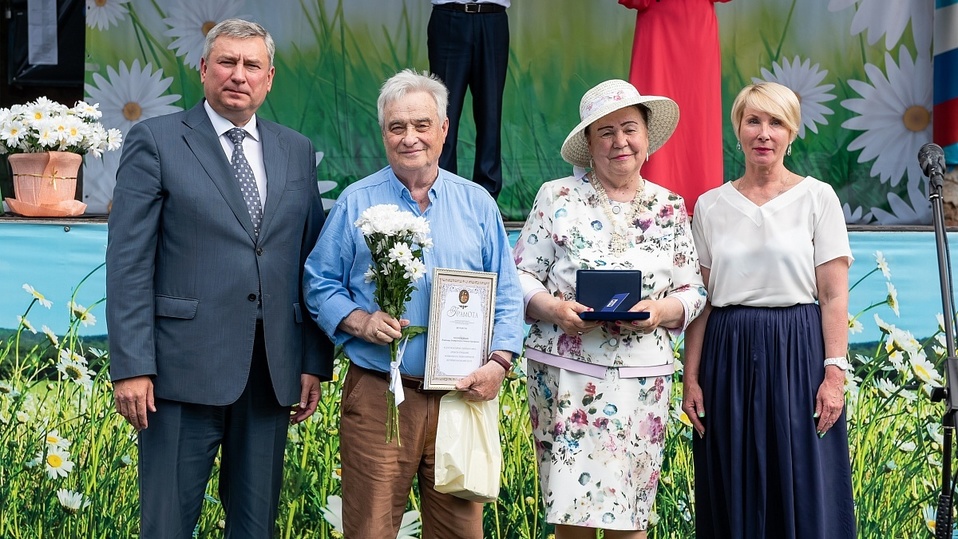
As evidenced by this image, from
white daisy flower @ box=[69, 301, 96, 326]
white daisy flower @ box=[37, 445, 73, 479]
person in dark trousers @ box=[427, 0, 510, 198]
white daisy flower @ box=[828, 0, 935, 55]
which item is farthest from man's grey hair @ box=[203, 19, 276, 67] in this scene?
white daisy flower @ box=[828, 0, 935, 55]

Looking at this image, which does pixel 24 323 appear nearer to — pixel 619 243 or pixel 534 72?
pixel 619 243

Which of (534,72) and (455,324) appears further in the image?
(534,72)

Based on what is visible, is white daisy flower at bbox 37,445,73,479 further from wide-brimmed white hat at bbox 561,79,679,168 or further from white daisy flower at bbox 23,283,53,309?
wide-brimmed white hat at bbox 561,79,679,168

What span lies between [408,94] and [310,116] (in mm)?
3146

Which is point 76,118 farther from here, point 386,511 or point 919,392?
point 919,392

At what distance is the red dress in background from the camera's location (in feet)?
15.4

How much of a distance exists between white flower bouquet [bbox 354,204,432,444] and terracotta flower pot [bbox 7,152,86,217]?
2.22m

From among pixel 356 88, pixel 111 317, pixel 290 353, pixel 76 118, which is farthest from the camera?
pixel 356 88

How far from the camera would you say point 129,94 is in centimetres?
587

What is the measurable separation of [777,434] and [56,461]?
2801mm

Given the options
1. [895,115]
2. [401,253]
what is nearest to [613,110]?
[401,253]

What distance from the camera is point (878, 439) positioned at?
4.29 metres

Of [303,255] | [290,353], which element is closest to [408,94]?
[303,255]

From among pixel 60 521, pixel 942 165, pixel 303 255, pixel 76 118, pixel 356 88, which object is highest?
pixel 356 88
